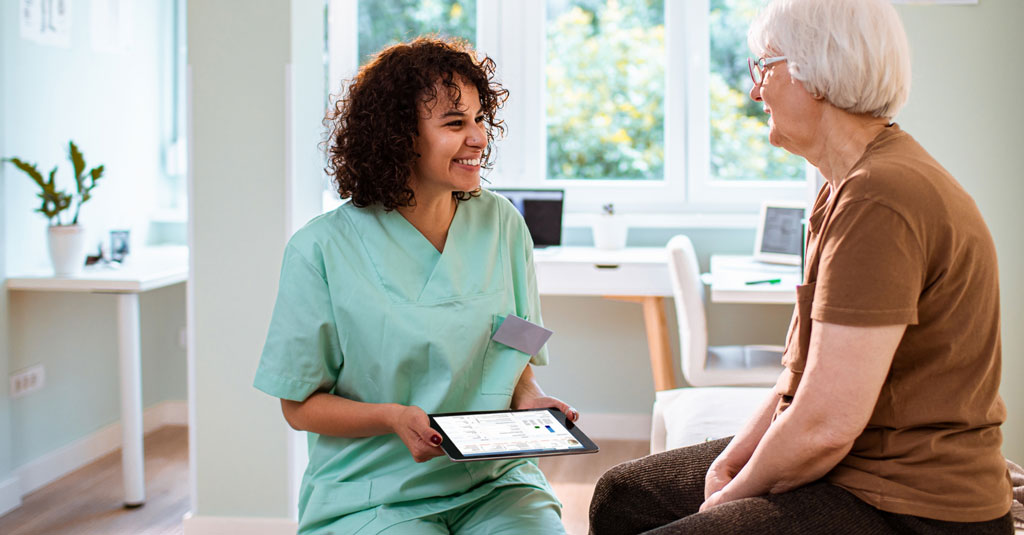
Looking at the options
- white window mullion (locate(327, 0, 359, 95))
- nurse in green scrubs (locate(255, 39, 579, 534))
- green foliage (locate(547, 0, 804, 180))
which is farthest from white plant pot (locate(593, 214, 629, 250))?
nurse in green scrubs (locate(255, 39, 579, 534))

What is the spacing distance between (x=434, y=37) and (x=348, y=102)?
0.63ft

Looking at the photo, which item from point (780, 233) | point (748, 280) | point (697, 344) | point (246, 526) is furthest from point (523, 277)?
point (780, 233)

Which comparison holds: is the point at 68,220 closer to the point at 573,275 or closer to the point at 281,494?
the point at 281,494

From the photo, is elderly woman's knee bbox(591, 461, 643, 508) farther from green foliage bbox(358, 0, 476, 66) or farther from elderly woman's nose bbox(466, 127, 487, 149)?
green foliage bbox(358, 0, 476, 66)

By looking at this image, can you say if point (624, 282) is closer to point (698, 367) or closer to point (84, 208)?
point (698, 367)

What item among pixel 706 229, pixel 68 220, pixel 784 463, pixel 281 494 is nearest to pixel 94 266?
pixel 68 220

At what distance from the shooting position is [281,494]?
94.3 inches

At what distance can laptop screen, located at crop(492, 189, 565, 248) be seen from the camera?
3.56m

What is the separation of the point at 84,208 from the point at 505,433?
A: 2.60m

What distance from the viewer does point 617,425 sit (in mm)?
3764

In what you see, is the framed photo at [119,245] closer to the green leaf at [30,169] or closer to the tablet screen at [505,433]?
the green leaf at [30,169]

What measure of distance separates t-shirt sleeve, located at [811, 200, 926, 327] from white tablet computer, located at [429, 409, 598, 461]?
1.19ft

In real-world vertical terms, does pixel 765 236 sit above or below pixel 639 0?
below

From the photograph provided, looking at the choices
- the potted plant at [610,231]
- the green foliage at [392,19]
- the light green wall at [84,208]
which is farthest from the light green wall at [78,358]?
the potted plant at [610,231]
